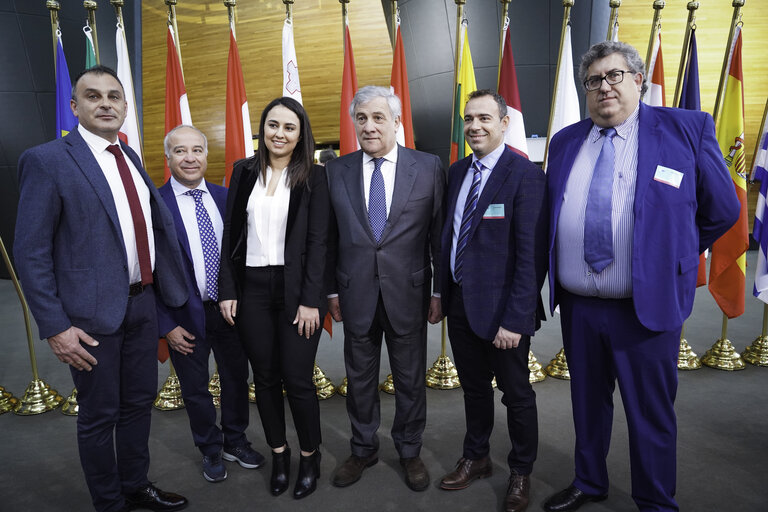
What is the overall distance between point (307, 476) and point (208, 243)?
117cm

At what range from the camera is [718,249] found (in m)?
3.17

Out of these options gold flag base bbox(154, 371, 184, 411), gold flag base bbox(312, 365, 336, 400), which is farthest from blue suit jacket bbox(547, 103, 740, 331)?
gold flag base bbox(154, 371, 184, 411)

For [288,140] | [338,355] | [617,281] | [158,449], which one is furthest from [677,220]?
[338,355]

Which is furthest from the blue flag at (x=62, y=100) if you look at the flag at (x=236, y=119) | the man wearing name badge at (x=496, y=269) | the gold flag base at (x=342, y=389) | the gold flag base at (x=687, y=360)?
the gold flag base at (x=687, y=360)

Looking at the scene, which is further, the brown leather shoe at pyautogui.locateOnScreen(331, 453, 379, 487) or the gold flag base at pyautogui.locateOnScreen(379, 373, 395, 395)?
the gold flag base at pyautogui.locateOnScreen(379, 373, 395, 395)

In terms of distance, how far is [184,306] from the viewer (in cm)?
220

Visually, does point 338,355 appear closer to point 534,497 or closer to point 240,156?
point 240,156

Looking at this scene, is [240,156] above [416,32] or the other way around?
the other way around

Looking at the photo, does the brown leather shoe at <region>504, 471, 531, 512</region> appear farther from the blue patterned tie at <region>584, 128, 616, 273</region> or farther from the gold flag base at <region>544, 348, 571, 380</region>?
the gold flag base at <region>544, 348, 571, 380</region>

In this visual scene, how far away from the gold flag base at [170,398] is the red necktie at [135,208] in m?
1.56

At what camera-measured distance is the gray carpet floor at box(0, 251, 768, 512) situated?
6.97ft

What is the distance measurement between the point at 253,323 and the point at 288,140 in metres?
0.79

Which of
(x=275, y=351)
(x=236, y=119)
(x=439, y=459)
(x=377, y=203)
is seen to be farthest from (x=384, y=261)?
(x=236, y=119)

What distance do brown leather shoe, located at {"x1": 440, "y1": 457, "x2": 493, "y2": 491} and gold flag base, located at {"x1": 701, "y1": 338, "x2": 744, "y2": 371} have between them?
2.28m
